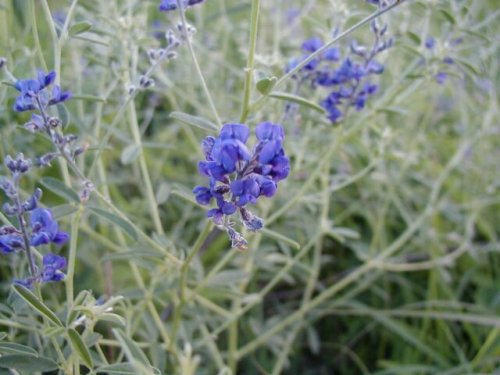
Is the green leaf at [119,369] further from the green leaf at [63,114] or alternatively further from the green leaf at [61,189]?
the green leaf at [63,114]

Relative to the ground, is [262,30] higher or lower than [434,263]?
higher

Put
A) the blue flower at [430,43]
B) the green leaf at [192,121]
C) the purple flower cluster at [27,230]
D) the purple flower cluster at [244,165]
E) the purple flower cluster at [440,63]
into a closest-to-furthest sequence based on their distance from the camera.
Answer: the purple flower cluster at [244,165] < the purple flower cluster at [27,230] < the green leaf at [192,121] < the purple flower cluster at [440,63] < the blue flower at [430,43]

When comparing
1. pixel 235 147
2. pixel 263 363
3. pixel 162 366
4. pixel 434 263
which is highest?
pixel 235 147

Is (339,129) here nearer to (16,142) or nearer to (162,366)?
(162,366)

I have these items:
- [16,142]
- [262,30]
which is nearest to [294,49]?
[262,30]

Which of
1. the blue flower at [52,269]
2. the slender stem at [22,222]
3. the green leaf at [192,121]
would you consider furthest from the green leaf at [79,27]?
the blue flower at [52,269]
